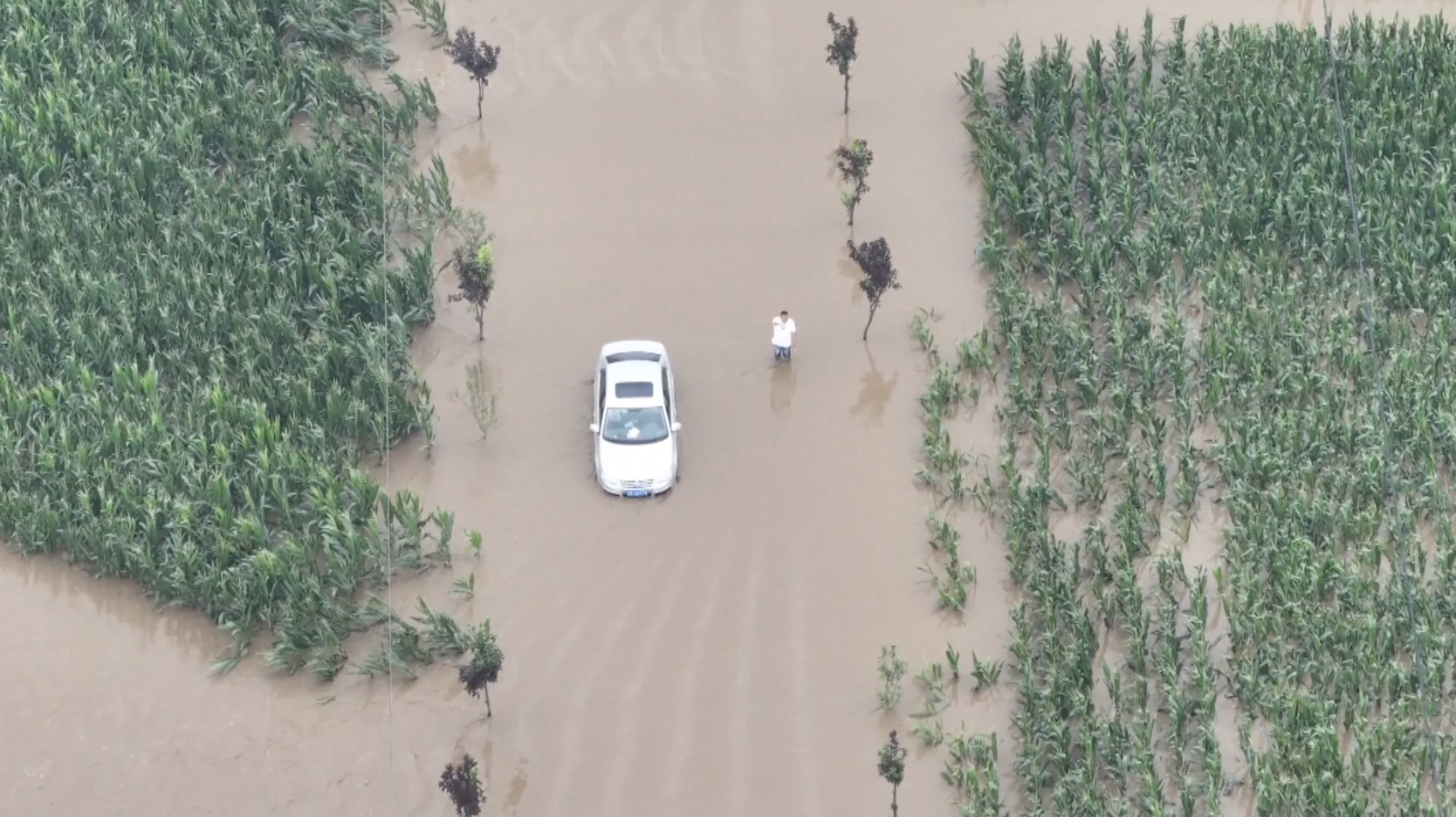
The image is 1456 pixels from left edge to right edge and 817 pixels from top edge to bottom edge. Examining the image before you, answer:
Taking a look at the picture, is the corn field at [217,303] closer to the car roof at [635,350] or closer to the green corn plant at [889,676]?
the car roof at [635,350]

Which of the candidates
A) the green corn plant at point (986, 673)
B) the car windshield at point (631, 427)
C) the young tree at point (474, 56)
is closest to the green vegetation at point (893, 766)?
the green corn plant at point (986, 673)

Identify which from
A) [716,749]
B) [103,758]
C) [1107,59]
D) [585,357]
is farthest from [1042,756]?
[1107,59]

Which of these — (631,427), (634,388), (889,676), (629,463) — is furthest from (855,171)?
(889,676)

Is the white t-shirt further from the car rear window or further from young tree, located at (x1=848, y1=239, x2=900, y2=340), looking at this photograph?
the car rear window

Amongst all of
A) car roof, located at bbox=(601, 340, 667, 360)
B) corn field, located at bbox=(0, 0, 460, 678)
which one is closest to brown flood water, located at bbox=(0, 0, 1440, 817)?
corn field, located at bbox=(0, 0, 460, 678)

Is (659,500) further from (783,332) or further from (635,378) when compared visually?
(783,332)

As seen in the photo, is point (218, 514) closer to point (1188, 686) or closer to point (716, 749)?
point (716, 749)
